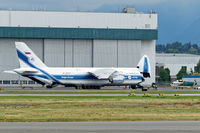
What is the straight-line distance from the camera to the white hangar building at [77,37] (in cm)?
11469

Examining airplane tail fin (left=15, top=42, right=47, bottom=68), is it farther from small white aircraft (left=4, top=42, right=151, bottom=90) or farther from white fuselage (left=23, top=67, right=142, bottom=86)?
white fuselage (left=23, top=67, right=142, bottom=86)

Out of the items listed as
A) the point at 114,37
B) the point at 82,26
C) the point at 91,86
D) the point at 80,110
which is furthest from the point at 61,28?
the point at 80,110

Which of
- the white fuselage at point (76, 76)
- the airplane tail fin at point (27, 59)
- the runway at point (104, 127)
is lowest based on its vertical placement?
the runway at point (104, 127)

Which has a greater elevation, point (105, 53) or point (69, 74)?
point (105, 53)

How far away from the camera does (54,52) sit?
383ft

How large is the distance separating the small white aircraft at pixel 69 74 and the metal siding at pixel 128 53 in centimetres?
2171

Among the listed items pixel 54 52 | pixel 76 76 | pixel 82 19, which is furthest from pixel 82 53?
pixel 76 76

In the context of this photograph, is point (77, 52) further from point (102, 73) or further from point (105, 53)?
point (102, 73)

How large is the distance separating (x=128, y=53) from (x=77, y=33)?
1464 centimetres

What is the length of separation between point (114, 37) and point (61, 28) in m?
14.1

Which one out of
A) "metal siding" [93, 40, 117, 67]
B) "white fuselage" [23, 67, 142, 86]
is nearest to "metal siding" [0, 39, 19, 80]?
"metal siding" [93, 40, 117, 67]

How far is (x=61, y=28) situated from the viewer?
385ft

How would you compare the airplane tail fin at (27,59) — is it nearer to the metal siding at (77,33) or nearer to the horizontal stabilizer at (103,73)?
the horizontal stabilizer at (103,73)

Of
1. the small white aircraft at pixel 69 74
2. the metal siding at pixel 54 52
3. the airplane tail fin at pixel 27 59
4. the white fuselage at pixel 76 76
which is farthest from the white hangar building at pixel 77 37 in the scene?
the white fuselage at pixel 76 76
